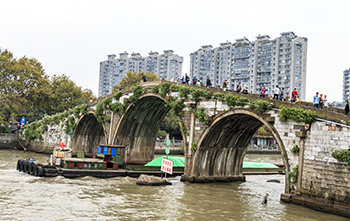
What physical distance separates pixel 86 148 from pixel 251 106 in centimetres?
3471

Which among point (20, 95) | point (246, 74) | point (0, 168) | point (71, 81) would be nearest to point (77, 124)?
point (20, 95)

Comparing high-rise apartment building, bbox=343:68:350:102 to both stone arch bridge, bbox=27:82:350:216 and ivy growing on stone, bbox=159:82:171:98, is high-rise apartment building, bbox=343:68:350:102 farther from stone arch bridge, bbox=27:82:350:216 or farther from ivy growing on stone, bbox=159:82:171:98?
ivy growing on stone, bbox=159:82:171:98

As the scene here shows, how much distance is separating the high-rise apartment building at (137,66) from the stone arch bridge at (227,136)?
8832cm

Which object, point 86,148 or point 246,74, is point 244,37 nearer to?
point 246,74

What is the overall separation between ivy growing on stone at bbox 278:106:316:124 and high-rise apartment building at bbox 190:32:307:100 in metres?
81.2

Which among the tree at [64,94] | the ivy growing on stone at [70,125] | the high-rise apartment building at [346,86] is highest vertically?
the high-rise apartment building at [346,86]

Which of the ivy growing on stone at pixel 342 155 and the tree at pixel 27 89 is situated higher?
the tree at pixel 27 89

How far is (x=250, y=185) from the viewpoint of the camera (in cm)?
2964

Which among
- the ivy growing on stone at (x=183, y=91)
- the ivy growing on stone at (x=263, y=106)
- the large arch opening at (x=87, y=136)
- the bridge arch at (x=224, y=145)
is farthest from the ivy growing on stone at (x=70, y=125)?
the ivy growing on stone at (x=263, y=106)

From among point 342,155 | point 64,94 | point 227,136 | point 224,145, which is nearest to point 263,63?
point 64,94

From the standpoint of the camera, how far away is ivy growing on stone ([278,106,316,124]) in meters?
20.3

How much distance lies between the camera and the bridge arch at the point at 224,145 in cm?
2753

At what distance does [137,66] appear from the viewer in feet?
483

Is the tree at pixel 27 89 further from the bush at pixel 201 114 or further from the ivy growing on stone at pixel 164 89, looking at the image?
the bush at pixel 201 114
